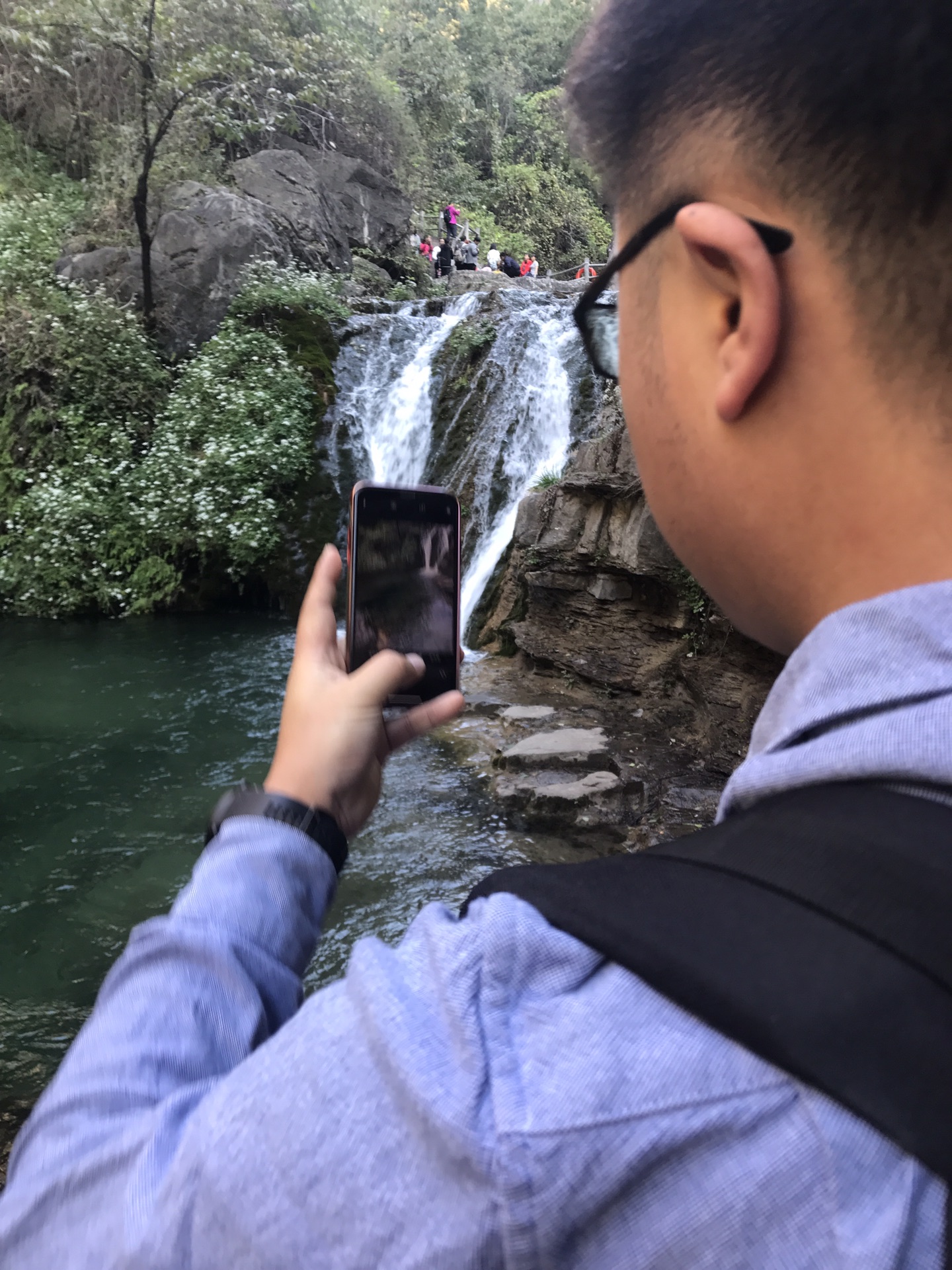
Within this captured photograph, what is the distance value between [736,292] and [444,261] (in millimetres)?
21009

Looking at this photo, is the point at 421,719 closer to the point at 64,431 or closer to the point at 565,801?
the point at 565,801

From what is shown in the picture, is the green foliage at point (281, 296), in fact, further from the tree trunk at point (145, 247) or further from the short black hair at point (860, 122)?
the short black hair at point (860, 122)

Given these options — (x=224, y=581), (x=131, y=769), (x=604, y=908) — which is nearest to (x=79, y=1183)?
(x=604, y=908)

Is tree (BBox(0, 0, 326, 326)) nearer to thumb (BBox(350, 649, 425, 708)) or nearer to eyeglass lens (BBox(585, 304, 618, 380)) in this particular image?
eyeglass lens (BBox(585, 304, 618, 380))

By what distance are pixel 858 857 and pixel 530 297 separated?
14682 millimetres

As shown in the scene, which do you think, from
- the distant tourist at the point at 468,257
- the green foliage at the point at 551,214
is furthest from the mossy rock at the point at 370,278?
the green foliage at the point at 551,214

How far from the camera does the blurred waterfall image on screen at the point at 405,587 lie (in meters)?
→ 1.29

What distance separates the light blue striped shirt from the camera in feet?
1.37

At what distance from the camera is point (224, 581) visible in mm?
10617

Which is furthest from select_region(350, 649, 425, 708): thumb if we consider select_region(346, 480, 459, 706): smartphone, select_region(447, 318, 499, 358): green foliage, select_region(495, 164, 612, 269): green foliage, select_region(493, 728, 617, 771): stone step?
select_region(495, 164, 612, 269): green foliage

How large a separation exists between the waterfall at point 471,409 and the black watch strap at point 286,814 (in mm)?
7528

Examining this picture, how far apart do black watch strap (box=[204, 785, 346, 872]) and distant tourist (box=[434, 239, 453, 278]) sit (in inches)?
820

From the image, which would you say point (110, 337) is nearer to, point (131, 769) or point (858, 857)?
point (131, 769)

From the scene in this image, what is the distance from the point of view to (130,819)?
197 inches
